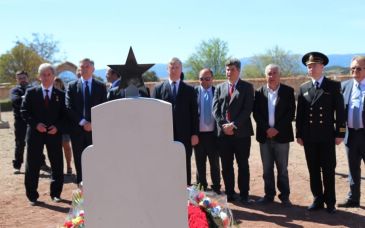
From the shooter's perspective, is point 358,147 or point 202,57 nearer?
point 358,147

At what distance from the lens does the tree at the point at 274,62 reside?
57.7 metres

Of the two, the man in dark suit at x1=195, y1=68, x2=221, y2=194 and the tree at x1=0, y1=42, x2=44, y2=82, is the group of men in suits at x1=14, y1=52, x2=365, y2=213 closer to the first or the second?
the man in dark suit at x1=195, y1=68, x2=221, y2=194

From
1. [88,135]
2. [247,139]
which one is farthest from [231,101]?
[88,135]

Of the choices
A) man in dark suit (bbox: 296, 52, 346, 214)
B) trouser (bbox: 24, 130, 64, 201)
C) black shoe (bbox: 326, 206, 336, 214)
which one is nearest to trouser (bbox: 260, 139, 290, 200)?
man in dark suit (bbox: 296, 52, 346, 214)

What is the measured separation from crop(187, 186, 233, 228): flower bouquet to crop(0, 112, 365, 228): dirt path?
73.6 inches

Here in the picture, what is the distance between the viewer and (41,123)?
23.2ft

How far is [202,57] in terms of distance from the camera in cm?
5778


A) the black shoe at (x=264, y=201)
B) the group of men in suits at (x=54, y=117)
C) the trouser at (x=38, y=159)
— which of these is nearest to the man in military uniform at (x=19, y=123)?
the group of men in suits at (x=54, y=117)

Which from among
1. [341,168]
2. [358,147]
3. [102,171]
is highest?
[102,171]

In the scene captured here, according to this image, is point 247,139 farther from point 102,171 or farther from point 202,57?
point 202,57

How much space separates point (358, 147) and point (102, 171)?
4.41 m

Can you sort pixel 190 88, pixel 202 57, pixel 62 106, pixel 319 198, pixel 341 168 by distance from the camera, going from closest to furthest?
pixel 319 198 → pixel 190 88 → pixel 62 106 → pixel 341 168 → pixel 202 57

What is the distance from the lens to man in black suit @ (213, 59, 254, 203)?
6711mm

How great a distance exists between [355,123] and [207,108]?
2.25 metres
